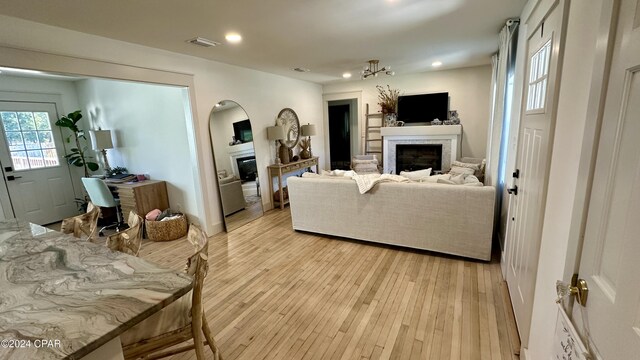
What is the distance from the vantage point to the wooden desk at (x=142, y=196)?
3834 millimetres

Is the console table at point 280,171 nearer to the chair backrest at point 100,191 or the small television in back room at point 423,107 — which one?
the chair backrest at point 100,191

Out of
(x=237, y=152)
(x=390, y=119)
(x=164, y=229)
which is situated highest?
(x=390, y=119)

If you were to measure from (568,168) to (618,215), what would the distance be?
54cm

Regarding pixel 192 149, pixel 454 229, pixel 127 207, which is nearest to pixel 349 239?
pixel 454 229

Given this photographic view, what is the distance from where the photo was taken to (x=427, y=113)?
553 cm

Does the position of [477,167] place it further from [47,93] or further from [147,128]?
[47,93]

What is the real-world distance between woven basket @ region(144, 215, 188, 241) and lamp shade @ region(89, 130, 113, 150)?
1.58m

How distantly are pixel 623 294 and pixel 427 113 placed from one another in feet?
17.8

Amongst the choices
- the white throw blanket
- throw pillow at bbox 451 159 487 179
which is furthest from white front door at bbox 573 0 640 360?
throw pillow at bbox 451 159 487 179

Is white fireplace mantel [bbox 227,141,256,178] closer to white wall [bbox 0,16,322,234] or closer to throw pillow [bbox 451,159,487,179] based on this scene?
white wall [bbox 0,16,322,234]

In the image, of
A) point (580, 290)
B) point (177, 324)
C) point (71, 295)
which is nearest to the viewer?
point (580, 290)

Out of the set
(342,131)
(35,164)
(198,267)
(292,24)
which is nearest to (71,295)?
(198,267)

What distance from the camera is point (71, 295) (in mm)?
1018

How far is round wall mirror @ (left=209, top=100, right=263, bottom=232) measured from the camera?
3.93 meters
